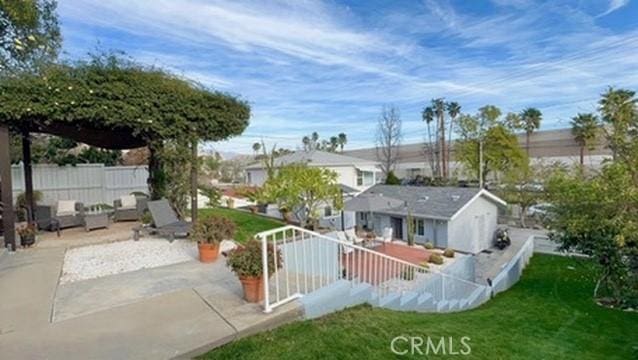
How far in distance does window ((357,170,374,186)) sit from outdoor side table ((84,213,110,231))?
71.2 ft

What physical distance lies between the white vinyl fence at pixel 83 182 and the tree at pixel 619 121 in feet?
55.5

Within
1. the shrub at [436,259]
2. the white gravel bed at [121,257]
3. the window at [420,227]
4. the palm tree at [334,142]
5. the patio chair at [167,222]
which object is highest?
the palm tree at [334,142]

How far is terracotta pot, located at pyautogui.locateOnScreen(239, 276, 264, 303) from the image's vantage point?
4.69 m

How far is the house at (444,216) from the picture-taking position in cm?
1923

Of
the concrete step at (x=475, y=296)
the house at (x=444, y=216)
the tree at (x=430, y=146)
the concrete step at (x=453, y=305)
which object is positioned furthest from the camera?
the tree at (x=430, y=146)

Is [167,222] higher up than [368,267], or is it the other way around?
[167,222]

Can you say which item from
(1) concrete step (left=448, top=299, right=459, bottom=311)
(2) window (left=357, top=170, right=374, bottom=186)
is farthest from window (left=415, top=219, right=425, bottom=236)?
(1) concrete step (left=448, top=299, right=459, bottom=311)

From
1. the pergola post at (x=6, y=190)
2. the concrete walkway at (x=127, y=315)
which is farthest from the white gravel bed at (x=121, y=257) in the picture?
the pergola post at (x=6, y=190)

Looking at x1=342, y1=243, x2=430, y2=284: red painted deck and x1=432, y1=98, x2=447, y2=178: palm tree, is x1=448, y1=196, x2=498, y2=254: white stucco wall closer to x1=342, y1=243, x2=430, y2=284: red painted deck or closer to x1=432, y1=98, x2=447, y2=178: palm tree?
x1=342, y1=243, x2=430, y2=284: red painted deck

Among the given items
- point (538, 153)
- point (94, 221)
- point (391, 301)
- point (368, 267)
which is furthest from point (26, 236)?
point (538, 153)

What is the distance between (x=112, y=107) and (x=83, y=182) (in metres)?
9.80

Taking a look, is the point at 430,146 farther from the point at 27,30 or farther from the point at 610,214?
the point at 27,30

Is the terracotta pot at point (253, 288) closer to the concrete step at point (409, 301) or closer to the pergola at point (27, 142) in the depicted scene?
the concrete step at point (409, 301)

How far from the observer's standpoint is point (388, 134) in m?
39.8
